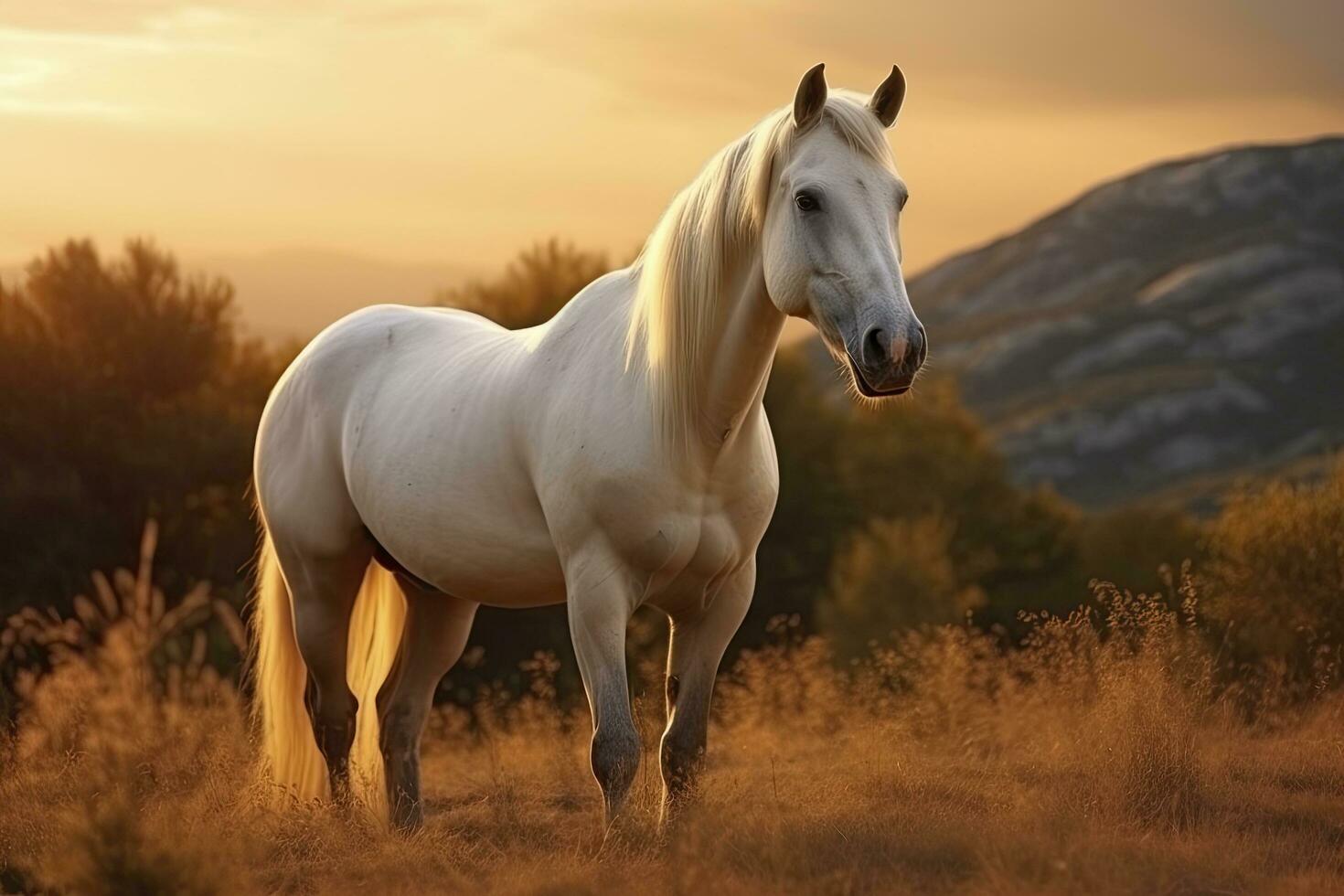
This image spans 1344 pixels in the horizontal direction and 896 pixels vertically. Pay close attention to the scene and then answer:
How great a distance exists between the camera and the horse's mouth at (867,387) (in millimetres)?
4072

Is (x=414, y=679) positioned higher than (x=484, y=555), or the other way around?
(x=484, y=555)

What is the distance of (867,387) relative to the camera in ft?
13.4

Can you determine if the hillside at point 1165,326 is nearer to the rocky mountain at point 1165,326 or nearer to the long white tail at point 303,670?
the rocky mountain at point 1165,326

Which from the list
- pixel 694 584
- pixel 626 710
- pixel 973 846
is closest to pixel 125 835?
pixel 626 710

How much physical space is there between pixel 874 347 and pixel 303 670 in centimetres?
331

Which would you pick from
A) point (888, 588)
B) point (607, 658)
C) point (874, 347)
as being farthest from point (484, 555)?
point (888, 588)

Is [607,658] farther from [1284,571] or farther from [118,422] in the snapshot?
[118,422]

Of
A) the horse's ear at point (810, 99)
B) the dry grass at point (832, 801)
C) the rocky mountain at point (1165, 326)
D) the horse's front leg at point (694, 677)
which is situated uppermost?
the rocky mountain at point (1165, 326)

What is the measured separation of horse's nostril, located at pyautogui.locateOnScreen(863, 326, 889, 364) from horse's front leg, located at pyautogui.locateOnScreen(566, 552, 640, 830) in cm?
107

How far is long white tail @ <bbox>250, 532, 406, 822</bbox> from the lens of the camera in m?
6.22

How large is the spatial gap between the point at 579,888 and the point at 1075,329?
144 m

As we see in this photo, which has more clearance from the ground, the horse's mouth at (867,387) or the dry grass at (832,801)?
the horse's mouth at (867,387)

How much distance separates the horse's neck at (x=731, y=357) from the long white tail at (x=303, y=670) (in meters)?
2.27

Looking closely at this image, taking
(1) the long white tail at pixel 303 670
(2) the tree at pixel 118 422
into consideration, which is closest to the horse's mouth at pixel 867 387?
(1) the long white tail at pixel 303 670
